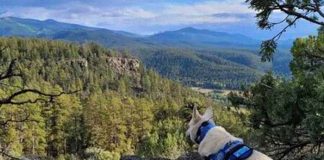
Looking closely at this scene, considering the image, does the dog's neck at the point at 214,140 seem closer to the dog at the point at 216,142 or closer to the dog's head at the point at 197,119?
the dog at the point at 216,142

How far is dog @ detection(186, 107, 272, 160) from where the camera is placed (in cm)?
504

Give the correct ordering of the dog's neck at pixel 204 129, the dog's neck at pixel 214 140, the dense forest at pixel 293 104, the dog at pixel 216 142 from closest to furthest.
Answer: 1. the dog at pixel 216 142
2. the dog's neck at pixel 214 140
3. the dog's neck at pixel 204 129
4. the dense forest at pixel 293 104

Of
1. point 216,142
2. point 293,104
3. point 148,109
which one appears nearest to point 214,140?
point 216,142

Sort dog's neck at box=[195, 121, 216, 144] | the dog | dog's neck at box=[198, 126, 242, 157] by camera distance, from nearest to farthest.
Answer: the dog < dog's neck at box=[198, 126, 242, 157] < dog's neck at box=[195, 121, 216, 144]

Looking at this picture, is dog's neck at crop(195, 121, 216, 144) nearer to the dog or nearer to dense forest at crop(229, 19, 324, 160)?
the dog

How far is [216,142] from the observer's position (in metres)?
5.46

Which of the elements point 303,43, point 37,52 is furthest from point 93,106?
point 37,52

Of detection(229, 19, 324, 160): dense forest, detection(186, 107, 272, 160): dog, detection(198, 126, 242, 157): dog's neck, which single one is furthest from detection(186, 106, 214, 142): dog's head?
detection(229, 19, 324, 160): dense forest

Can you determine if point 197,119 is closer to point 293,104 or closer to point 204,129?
point 204,129

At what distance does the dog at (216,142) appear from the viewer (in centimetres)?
504

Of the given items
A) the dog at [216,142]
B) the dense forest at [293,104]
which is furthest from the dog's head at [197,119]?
the dense forest at [293,104]

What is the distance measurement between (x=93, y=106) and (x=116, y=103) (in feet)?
14.3

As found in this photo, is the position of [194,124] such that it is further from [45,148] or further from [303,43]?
[45,148]

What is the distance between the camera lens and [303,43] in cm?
994
